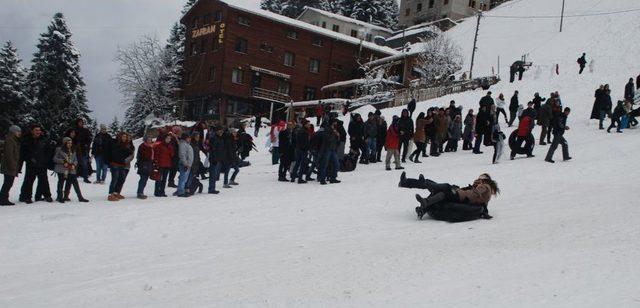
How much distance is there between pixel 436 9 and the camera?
77438 mm

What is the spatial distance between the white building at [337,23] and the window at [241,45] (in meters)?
21.6

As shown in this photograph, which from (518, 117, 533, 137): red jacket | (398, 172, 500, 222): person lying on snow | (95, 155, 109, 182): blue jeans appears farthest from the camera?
(518, 117, 533, 137): red jacket

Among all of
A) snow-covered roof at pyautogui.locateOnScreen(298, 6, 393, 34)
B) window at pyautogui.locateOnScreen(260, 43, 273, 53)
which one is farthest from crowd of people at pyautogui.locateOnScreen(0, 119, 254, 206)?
snow-covered roof at pyautogui.locateOnScreen(298, 6, 393, 34)

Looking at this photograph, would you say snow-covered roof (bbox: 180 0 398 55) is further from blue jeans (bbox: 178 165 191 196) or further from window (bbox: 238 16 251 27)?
blue jeans (bbox: 178 165 191 196)

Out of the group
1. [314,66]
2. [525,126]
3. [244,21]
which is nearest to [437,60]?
[314,66]

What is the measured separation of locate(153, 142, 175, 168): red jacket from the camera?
44.0 feet

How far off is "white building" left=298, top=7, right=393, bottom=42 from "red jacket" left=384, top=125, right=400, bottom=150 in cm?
5293

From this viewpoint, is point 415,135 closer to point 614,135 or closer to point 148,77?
point 614,135

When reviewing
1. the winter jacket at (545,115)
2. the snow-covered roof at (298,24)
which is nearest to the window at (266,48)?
the snow-covered roof at (298,24)

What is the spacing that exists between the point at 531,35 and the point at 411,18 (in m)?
25.4

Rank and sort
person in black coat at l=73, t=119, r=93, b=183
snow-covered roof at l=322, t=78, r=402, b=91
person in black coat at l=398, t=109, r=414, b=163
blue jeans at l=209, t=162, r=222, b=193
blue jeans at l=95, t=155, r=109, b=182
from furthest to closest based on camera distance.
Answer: snow-covered roof at l=322, t=78, r=402, b=91
person in black coat at l=398, t=109, r=414, b=163
blue jeans at l=95, t=155, r=109, b=182
person in black coat at l=73, t=119, r=93, b=183
blue jeans at l=209, t=162, r=222, b=193

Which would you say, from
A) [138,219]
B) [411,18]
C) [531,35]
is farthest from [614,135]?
[411,18]

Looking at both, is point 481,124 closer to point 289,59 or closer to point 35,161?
point 35,161

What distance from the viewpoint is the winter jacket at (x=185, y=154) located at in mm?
13445
